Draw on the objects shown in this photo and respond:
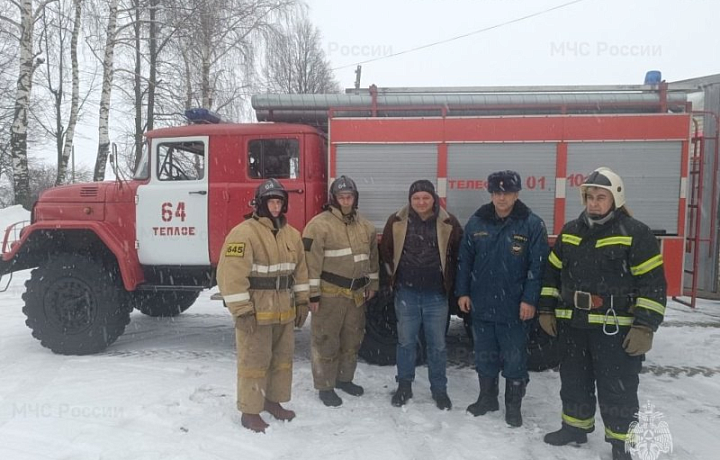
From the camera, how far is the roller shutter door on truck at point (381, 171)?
4.50 metres

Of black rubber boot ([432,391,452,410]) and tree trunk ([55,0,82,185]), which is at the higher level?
tree trunk ([55,0,82,185])

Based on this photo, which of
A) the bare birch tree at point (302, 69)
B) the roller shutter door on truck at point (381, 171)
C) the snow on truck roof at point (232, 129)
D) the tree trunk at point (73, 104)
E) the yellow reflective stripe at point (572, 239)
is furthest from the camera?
the bare birch tree at point (302, 69)

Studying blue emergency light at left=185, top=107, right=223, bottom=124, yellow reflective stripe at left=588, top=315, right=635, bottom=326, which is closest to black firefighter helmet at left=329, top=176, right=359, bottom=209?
yellow reflective stripe at left=588, top=315, right=635, bottom=326

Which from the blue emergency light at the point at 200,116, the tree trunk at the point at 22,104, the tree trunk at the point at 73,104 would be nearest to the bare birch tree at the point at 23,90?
the tree trunk at the point at 22,104

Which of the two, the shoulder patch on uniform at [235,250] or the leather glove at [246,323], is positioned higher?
the shoulder patch on uniform at [235,250]

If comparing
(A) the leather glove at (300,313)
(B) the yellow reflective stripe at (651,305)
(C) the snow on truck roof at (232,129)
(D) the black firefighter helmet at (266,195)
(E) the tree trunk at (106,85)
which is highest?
(E) the tree trunk at (106,85)

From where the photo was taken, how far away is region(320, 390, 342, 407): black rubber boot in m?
3.89

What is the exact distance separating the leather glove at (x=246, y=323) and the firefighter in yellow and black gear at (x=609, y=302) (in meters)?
2.07

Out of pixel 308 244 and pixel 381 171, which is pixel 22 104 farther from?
pixel 308 244

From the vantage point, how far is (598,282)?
3049 mm

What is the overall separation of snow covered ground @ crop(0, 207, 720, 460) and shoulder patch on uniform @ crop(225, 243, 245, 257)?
123cm

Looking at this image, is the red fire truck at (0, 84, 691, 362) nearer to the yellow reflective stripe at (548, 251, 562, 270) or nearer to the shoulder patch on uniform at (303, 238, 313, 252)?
the shoulder patch on uniform at (303, 238, 313, 252)

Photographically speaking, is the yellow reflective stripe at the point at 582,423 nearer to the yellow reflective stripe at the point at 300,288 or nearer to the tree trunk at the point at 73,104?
the yellow reflective stripe at the point at 300,288

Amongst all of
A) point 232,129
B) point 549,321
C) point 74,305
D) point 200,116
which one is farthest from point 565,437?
point 74,305
